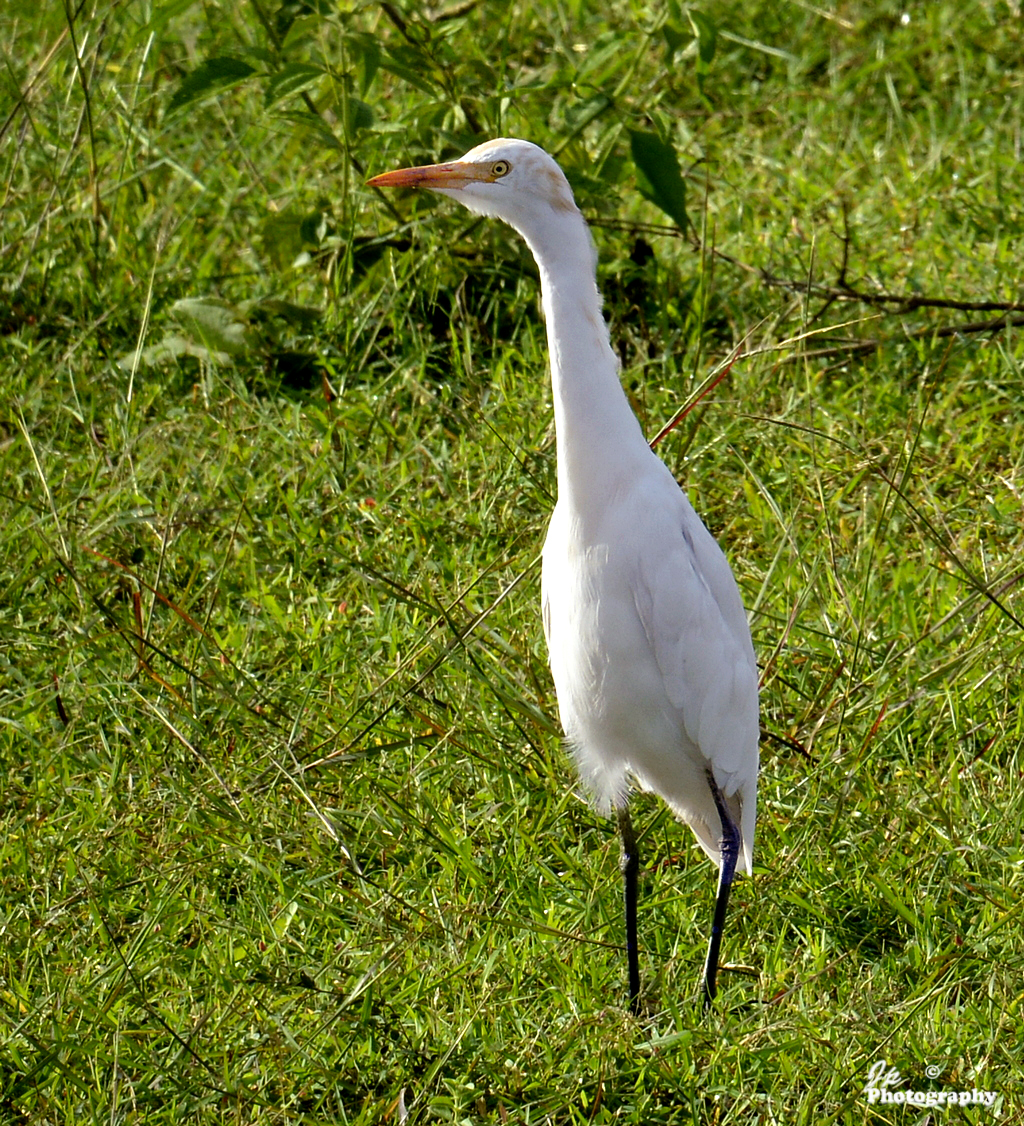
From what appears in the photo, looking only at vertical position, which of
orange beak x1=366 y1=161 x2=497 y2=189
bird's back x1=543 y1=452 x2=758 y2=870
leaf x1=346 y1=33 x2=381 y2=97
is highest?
orange beak x1=366 y1=161 x2=497 y2=189

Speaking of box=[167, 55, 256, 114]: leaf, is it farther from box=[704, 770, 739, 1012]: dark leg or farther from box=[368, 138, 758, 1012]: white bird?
box=[704, 770, 739, 1012]: dark leg

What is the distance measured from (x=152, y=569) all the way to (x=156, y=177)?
209 centimetres

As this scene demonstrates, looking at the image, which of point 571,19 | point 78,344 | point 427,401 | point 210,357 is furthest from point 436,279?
point 571,19

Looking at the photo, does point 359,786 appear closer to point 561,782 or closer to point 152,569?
point 561,782

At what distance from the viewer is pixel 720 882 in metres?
2.60

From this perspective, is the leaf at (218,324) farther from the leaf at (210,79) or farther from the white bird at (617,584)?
Answer: the white bird at (617,584)

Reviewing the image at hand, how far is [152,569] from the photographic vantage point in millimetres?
3588

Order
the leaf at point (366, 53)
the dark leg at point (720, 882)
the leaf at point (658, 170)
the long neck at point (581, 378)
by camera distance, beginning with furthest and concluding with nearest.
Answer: the leaf at point (658, 170) → the leaf at point (366, 53) → the dark leg at point (720, 882) → the long neck at point (581, 378)

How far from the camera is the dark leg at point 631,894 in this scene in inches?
104

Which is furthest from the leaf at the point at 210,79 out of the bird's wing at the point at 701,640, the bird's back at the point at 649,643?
the bird's wing at the point at 701,640

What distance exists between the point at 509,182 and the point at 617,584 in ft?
2.29

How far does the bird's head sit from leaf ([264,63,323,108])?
123 cm

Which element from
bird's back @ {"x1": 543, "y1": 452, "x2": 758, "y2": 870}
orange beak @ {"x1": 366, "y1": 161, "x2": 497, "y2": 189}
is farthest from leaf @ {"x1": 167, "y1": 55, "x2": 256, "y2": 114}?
bird's back @ {"x1": 543, "y1": 452, "x2": 758, "y2": 870}

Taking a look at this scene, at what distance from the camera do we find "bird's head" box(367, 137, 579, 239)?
7.82ft
